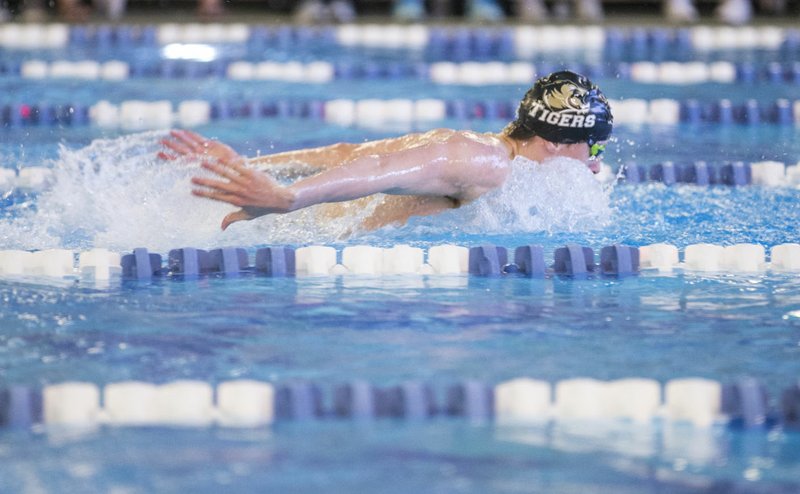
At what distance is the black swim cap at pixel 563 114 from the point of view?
162 inches

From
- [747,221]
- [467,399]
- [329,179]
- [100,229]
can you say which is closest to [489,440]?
[467,399]

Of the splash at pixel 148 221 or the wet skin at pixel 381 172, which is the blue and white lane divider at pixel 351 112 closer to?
the splash at pixel 148 221

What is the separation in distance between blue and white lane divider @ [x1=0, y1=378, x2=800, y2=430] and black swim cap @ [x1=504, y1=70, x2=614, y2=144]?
156 cm

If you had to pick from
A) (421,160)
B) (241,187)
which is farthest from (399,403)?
(421,160)

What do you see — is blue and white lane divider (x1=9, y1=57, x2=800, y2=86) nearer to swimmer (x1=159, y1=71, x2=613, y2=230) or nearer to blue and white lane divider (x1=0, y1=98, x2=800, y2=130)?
blue and white lane divider (x1=0, y1=98, x2=800, y2=130)

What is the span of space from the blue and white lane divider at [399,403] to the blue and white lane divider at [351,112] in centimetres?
373

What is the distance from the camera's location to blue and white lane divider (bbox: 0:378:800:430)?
2.58 metres

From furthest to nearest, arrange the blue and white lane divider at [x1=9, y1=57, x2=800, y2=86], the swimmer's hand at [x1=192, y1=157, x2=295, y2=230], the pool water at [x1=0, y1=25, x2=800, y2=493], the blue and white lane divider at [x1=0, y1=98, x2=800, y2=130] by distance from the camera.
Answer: the blue and white lane divider at [x1=9, y1=57, x2=800, y2=86] → the blue and white lane divider at [x1=0, y1=98, x2=800, y2=130] → the swimmer's hand at [x1=192, y1=157, x2=295, y2=230] → the pool water at [x1=0, y1=25, x2=800, y2=493]

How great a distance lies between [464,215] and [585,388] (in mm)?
1561

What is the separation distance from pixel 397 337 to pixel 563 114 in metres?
1.27

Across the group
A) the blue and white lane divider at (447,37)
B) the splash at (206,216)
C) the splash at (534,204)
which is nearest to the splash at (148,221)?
the splash at (206,216)

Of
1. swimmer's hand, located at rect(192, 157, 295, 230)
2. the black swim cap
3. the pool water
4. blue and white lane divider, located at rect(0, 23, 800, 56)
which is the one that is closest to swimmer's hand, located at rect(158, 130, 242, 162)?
the pool water

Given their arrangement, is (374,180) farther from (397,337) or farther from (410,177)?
(397,337)

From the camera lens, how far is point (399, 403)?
2.62 metres
